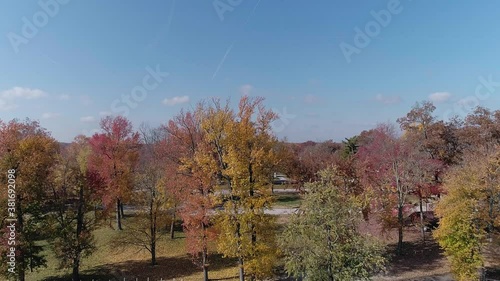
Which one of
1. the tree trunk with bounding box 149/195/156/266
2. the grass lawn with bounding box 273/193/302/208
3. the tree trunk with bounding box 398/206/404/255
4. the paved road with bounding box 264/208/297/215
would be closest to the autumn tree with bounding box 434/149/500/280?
the tree trunk with bounding box 398/206/404/255

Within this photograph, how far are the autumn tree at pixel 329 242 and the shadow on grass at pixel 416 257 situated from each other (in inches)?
377

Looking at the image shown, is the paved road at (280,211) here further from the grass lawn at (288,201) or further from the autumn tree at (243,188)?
the autumn tree at (243,188)

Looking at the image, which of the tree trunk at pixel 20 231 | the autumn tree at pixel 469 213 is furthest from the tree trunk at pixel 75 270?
the autumn tree at pixel 469 213

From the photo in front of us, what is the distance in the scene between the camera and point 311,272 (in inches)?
550

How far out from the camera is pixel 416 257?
82.2 feet

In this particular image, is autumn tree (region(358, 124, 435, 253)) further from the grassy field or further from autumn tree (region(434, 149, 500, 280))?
autumn tree (region(434, 149, 500, 280))

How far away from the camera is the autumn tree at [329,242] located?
13.9 meters

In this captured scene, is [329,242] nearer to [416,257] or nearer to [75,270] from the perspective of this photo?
[416,257]

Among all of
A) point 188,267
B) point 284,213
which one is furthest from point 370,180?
point 188,267

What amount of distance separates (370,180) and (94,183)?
21693 mm

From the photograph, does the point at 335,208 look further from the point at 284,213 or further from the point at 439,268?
the point at 284,213

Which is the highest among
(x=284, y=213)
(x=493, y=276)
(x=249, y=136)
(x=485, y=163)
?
(x=249, y=136)

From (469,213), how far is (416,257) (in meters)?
6.52

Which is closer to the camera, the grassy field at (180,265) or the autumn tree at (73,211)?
the autumn tree at (73,211)
